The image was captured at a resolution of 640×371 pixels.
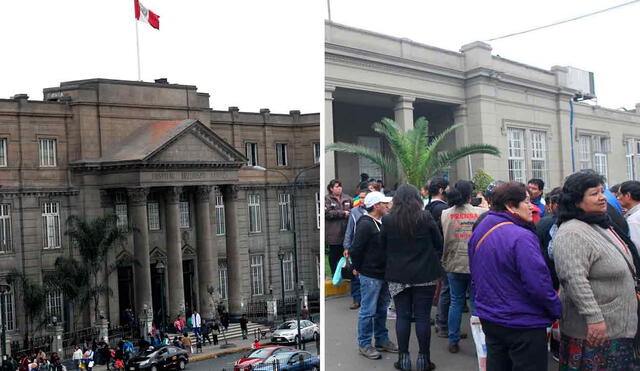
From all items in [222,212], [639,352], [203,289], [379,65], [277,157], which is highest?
[379,65]

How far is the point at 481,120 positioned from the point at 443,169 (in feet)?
2.11

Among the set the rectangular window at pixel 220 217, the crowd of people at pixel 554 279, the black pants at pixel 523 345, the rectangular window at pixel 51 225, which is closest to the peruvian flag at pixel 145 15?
the rectangular window at pixel 220 217

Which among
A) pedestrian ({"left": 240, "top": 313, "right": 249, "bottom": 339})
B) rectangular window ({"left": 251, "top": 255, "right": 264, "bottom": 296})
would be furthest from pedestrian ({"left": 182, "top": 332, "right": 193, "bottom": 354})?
rectangular window ({"left": 251, "top": 255, "right": 264, "bottom": 296})

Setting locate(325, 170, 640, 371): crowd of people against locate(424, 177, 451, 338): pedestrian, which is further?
locate(424, 177, 451, 338): pedestrian

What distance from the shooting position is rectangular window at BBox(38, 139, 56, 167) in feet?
16.4

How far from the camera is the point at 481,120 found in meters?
3.53

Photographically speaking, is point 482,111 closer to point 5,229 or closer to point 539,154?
point 539,154

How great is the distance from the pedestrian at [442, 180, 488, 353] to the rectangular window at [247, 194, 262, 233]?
10.8 ft

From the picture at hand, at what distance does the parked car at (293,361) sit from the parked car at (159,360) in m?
0.81

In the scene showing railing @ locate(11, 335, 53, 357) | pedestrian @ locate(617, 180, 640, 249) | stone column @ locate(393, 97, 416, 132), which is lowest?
railing @ locate(11, 335, 53, 357)

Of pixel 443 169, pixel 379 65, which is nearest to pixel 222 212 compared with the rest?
pixel 443 169

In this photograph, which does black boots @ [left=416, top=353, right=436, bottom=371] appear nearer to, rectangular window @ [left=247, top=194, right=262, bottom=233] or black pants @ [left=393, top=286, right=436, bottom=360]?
black pants @ [left=393, top=286, right=436, bottom=360]

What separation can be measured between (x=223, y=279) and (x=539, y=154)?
3.67 m

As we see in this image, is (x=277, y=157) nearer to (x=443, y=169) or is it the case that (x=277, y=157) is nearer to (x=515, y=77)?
(x=443, y=169)
